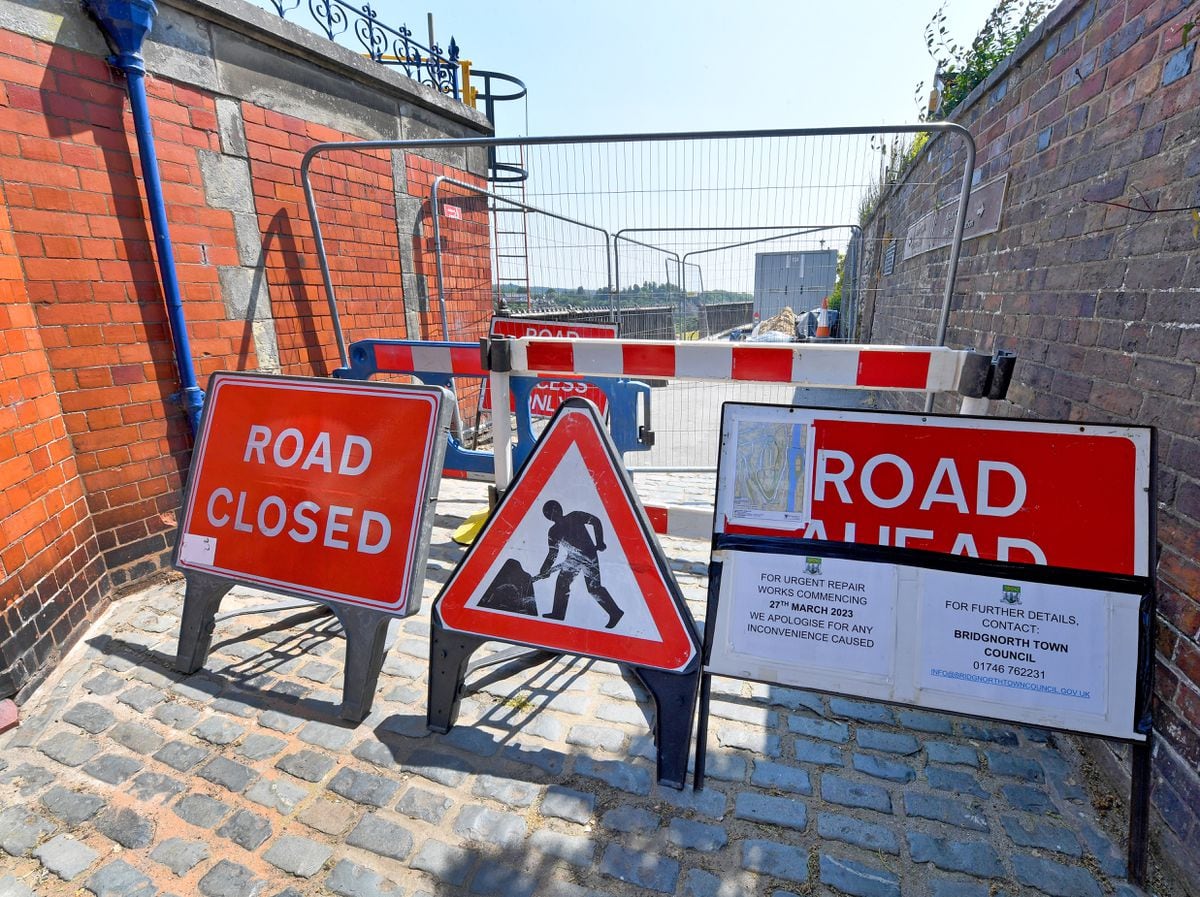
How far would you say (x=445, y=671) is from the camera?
2.26 metres

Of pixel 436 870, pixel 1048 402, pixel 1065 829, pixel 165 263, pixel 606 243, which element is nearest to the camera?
pixel 436 870

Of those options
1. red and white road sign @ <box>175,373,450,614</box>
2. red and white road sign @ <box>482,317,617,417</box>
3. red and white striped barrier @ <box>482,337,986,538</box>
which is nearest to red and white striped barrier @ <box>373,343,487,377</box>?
red and white road sign @ <box>482,317,617,417</box>

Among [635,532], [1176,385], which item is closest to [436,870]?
[635,532]

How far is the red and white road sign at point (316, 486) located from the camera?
2340 millimetres

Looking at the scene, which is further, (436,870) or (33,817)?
(33,817)

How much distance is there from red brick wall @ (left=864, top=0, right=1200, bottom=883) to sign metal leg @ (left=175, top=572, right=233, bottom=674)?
3.65 m

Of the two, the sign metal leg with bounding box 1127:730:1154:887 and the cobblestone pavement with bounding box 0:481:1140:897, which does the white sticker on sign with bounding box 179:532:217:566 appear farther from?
the sign metal leg with bounding box 1127:730:1154:887

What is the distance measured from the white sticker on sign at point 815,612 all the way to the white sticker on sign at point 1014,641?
0.14m

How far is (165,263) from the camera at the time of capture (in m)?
3.26

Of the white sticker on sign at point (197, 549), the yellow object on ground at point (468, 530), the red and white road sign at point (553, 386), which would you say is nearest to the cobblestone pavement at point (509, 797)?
the white sticker on sign at point (197, 549)

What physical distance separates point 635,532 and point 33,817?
2286 millimetres

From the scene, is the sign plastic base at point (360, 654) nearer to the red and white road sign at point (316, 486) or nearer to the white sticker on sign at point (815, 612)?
the red and white road sign at point (316, 486)

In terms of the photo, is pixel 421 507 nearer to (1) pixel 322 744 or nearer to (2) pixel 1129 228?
(1) pixel 322 744

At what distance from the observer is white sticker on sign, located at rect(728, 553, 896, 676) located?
6.27 feet
